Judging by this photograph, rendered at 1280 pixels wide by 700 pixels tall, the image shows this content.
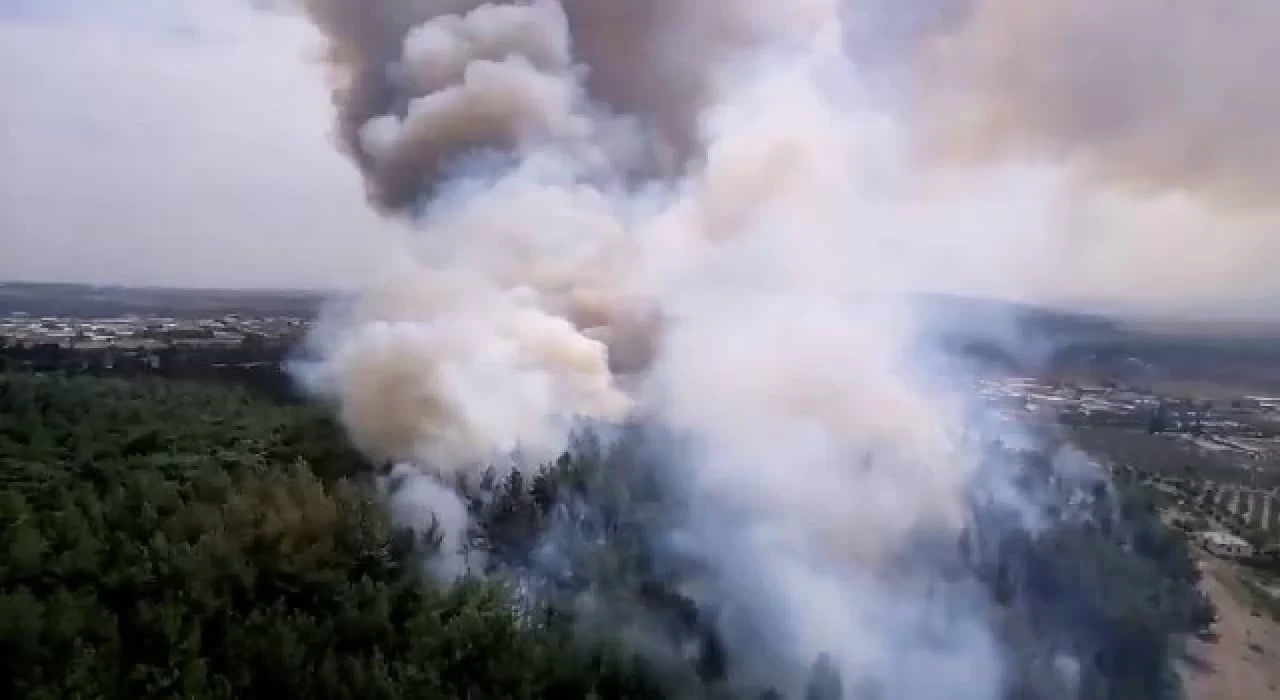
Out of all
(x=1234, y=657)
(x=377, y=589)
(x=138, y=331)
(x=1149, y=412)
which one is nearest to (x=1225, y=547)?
(x=1234, y=657)

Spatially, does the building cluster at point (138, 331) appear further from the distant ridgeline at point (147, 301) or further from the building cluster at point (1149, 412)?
the building cluster at point (1149, 412)

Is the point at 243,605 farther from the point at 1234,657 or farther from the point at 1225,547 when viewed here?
the point at 1225,547

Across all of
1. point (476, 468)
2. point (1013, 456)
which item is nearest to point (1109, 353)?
point (1013, 456)

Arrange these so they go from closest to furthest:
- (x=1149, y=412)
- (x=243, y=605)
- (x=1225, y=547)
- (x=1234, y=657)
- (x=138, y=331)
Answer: (x=243, y=605), (x=1234, y=657), (x=1225, y=547), (x=1149, y=412), (x=138, y=331)

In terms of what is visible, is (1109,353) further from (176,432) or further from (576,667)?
(176,432)

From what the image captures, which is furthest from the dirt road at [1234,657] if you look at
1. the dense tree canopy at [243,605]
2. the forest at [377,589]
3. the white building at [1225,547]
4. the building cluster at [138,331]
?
the building cluster at [138,331]

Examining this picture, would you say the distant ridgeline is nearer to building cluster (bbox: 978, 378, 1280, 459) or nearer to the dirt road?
building cluster (bbox: 978, 378, 1280, 459)
